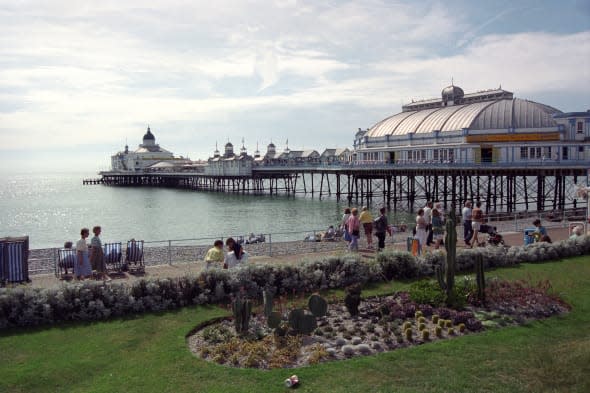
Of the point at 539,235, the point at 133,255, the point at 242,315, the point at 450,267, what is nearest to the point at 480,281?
the point at 450,267

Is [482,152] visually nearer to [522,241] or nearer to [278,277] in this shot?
[522,241]

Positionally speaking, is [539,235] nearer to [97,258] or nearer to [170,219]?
[97,258]

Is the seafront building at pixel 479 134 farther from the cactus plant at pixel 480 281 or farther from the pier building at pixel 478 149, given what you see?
the cactus plant at pixel 480 281

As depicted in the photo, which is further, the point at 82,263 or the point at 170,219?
the point at 170,219

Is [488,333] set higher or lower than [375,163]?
lower

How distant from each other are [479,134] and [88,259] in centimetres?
4571

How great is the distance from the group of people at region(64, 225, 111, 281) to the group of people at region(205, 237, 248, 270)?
2.61 m

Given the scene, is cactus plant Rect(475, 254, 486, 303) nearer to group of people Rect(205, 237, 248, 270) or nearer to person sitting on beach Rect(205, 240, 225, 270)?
group of people Rect(205, 237, 248, 270)

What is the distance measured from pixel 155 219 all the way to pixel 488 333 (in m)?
42.7

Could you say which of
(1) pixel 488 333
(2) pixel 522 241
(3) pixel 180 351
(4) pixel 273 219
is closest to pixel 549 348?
(1) pixel 488 333

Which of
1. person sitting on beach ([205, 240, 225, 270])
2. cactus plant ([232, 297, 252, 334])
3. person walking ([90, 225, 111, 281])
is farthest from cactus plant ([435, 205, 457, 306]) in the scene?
person walking ([90, 225, 111, 281])

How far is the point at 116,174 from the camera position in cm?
11962

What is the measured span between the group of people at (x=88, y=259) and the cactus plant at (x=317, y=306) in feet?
18.7

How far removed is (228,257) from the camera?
1298 centimetres
